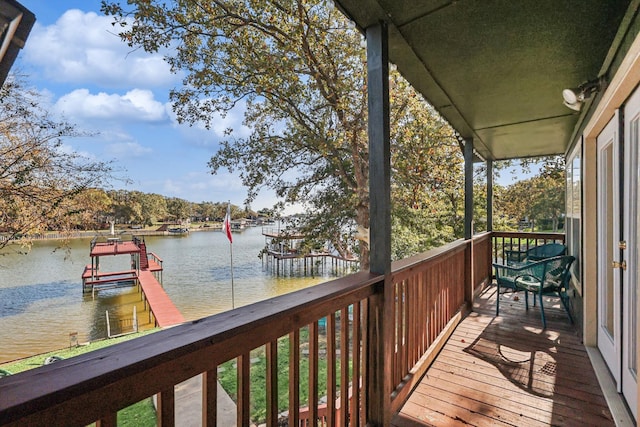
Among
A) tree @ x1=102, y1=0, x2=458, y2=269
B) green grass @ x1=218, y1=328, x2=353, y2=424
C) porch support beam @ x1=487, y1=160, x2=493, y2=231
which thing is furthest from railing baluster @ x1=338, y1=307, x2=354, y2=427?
tree @ x1=102, y1=0, x2=458, y2=269

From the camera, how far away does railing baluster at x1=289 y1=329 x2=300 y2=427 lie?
125 cm

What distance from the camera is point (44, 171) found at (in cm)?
734

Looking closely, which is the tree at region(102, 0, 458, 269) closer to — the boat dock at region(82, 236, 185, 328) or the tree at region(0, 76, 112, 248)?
the tree at region(0, 76, 112, 248)

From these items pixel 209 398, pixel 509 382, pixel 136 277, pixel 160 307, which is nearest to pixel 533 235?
pixel 509 382

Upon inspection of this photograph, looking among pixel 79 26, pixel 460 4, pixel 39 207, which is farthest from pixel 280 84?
pixel 39 207

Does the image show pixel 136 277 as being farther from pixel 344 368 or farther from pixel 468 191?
pixel 344 368

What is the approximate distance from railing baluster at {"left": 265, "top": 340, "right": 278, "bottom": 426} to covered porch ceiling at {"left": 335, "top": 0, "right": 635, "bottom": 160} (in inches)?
66.0

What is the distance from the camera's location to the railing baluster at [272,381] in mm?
1150

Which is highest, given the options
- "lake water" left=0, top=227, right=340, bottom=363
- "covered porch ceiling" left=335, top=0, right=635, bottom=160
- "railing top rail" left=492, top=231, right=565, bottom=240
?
"covered porch ceiling" left=335, top=0, right=635, bottom=160

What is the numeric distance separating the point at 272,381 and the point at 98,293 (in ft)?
80.2

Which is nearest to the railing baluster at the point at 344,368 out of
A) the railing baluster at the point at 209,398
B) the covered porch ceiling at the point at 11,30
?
the railing baluster at the point at 209,398

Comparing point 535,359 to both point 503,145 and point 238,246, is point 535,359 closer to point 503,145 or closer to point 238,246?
point 503,145

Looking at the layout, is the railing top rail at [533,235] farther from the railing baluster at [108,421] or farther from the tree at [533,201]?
the tree at [533,201]

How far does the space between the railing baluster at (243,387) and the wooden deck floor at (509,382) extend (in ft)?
4.35
